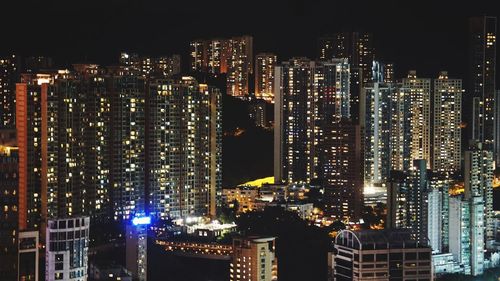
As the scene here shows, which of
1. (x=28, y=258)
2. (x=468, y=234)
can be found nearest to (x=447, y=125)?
(x=468, y=234)

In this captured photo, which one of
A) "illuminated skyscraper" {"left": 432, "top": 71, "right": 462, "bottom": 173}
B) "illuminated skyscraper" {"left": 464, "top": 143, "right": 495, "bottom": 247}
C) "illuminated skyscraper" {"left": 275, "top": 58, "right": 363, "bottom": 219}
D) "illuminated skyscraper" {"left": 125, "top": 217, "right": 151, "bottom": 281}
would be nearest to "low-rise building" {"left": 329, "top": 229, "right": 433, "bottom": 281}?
"illuminated skyscraper" {"left": 125, "top": 217, "right": 151, "bottom": 281}

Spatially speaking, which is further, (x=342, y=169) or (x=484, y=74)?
(x=484, y=74)

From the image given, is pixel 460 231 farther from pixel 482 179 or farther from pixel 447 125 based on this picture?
pixel 447 125

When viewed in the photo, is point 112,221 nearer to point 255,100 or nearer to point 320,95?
point 320,95

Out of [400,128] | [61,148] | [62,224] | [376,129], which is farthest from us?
[400,128]

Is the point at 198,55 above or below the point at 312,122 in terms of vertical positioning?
above

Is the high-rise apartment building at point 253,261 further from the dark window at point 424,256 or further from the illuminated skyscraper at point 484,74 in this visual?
the illuminated skyscraper at point 484,74
